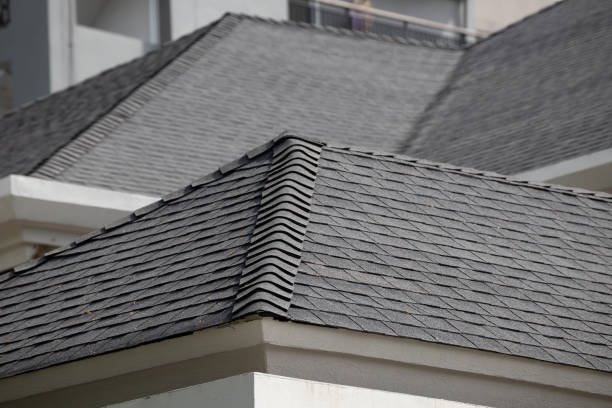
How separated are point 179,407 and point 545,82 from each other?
11.1 metres

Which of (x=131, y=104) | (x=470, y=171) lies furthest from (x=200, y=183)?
(x=131, y=104)

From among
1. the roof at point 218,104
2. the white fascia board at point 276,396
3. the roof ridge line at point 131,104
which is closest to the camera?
the white fascia board at point 276,396

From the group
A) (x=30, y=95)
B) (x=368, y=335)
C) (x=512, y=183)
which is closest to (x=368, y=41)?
(x=30, y=95)

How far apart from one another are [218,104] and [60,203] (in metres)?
4.10

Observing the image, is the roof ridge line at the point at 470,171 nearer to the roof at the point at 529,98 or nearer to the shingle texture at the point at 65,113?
the roof at the point at 529,98

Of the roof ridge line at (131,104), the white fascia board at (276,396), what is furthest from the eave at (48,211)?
the white fascia board at (276,396)

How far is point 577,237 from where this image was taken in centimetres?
1362

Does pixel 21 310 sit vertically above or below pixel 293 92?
below

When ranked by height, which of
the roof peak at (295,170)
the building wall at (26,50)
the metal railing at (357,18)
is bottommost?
the roof peak at (295,170)

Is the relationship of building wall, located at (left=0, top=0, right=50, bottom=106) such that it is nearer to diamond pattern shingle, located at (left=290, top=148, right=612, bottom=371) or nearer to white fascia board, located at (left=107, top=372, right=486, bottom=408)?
diamond pattern shingle, located at (left=290, top=148, right=612, bottom=371)

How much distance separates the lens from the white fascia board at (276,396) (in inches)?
399

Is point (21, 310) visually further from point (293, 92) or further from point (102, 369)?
point (293, 92)

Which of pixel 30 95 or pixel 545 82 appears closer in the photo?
pixel 545 82

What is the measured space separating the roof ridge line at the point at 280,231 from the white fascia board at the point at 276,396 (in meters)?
0.51
